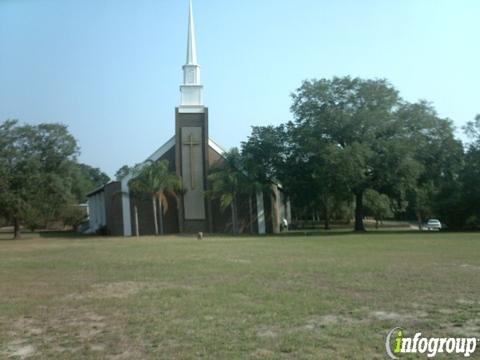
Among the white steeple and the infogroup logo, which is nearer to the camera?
the infogroup logo

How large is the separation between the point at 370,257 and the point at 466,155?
90.8ft

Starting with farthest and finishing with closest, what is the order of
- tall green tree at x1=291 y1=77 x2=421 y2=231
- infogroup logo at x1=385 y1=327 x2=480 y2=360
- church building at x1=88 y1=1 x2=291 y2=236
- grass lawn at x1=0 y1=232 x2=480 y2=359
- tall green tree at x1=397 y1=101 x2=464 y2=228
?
church building at x1=88 y1=1 x2=291 y2=236
tall green tree at x1=397 y1=101 x2=464 y2=228
tall green tree at x1=291 y1=77 x2=421 y2=231
grass lawn at x1=0 y1=232 x2=480 y2=359
infogroup logo at x1=385 y1=327 x2=480 y2=360

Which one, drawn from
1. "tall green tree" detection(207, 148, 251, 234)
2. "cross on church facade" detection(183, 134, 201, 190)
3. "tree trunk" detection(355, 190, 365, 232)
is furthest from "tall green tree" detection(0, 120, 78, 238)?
"tree trunk" detection(355, 190, 365, 232)

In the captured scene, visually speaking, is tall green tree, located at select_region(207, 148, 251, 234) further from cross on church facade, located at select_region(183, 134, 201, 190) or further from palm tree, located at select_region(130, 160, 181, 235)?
palm tree, located at select_region(130, 160, 181, 235)

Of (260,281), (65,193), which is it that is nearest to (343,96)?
(65,193)

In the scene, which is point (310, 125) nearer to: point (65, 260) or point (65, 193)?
point (65, 193)

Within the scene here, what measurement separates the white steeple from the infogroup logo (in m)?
43.3

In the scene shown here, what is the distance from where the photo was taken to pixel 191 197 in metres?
47.7

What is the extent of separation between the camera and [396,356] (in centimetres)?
641

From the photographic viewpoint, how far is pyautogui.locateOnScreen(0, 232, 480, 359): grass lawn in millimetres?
7055

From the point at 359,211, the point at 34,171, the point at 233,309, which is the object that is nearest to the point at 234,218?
the point at 359,211

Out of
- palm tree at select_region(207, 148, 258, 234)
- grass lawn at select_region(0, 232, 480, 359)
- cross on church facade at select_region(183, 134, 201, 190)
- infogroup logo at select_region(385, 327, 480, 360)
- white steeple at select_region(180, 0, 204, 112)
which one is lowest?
infogroup logo at select_region(385, 327, 480, 360)

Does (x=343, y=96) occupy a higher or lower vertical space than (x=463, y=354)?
higher

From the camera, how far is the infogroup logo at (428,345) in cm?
656
